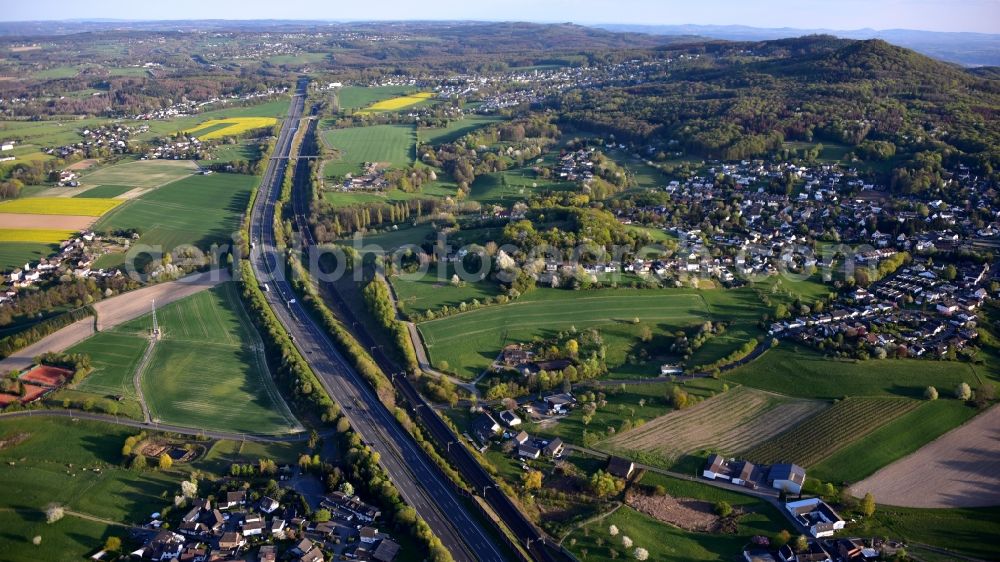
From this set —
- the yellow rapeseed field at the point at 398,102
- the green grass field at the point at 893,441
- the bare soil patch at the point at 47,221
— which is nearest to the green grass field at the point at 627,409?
the green grass field at the point at 893,441

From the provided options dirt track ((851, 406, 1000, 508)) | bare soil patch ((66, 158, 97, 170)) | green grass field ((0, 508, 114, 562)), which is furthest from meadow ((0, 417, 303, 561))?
bare soil patch ((66, 158, 97, 170))

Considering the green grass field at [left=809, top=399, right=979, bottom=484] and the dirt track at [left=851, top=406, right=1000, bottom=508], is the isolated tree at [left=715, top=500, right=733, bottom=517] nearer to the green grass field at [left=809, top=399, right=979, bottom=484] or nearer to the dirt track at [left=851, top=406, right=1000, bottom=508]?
the green grass field at [left=809, top=399, right=979, bottom=484]

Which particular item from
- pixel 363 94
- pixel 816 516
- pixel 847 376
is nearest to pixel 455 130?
pixel 363 94

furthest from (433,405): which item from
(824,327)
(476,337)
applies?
(824,327)

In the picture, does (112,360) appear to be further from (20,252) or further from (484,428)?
(20,252)

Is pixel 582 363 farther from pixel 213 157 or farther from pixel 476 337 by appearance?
pixel 213 157

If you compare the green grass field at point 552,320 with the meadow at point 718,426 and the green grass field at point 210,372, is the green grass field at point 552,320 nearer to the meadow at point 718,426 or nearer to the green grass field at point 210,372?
the meadow at point 718,426
